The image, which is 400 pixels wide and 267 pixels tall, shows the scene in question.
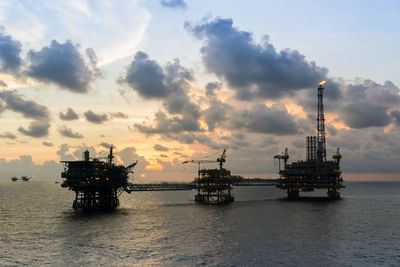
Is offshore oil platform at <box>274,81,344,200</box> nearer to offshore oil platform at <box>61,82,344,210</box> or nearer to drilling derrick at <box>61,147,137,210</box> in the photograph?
offshore oil platform at <box>61,82,344,210</box>

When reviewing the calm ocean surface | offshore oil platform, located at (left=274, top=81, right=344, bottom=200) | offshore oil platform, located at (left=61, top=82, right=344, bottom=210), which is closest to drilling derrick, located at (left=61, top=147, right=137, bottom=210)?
offshore oil platform, located at (left=61, top=82, right=344, bottom=210)

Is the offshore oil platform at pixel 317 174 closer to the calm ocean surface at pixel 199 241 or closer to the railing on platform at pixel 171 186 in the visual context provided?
the railing on platform at pixel 171 186

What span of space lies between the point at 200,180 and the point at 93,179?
49.3 metres

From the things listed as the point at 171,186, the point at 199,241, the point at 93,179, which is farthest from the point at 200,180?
the point at 199,241

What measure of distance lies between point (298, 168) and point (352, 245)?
4954 inches

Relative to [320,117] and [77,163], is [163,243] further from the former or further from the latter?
[320,117]

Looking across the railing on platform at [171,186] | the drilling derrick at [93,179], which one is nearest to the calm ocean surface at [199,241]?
the drilling derrick at [93,179]

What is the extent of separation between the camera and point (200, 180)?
152 m

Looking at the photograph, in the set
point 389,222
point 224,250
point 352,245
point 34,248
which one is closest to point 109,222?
point 34,248

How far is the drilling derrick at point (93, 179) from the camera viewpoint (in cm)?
12112

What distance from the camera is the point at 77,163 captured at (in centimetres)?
12175

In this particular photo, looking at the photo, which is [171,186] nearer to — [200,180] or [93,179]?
[200,180]

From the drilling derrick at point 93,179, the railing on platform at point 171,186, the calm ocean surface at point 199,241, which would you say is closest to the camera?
the calm ocean surface at point 199,241

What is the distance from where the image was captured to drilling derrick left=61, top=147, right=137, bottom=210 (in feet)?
397
